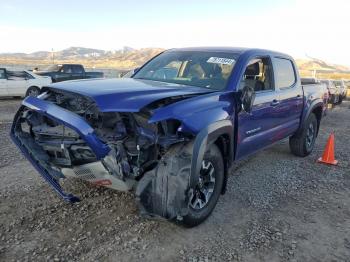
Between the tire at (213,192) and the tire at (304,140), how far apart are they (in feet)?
10.6

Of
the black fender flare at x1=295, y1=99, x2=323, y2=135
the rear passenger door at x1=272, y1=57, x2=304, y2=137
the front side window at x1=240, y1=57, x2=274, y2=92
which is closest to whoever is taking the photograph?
the front side window at x1=240, y1=57, x2=274, y2=92

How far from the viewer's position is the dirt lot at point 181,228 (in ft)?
11.5

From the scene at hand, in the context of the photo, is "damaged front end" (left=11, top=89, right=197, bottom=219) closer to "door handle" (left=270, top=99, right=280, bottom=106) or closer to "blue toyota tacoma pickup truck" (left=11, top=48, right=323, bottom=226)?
"blue toyota tacoma pickup truck" (left=11, top=48, right=323, bottom=226)

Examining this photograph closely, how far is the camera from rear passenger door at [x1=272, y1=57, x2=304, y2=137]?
18.9 feet

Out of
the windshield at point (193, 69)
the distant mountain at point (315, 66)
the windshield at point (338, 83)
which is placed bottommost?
the distant mountain at point (315, 66)

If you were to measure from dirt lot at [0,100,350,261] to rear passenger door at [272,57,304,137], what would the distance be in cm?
93

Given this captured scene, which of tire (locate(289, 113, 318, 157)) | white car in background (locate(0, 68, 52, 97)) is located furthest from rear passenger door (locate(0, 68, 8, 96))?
tire (locate(289, 113, 318, 157))

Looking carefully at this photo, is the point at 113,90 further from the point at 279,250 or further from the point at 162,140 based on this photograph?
the point at 279,250

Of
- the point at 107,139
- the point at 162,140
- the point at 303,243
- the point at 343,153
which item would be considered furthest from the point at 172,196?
the point at 343,153

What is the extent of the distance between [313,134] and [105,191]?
4.54 m

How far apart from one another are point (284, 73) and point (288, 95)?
1.28 ft

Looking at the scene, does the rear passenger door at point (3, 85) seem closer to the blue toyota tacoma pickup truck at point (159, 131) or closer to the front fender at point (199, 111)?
the blue toyota tacoma pickup truck at point (159, 131)

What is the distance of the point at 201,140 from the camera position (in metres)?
3.62

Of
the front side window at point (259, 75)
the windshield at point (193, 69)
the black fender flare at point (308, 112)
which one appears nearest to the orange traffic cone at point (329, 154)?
the black fender flare at point (308, 112)
